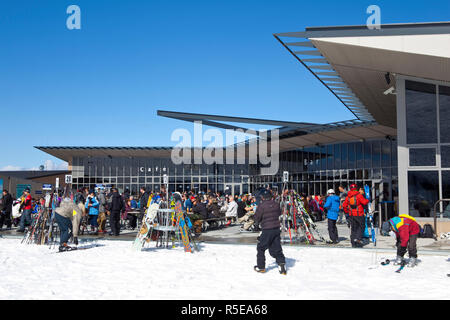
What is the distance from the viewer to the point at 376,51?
36.4ft

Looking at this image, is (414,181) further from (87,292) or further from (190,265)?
(87,292)

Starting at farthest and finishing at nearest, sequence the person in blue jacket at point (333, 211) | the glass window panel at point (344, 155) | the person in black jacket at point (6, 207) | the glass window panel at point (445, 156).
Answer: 1. the glass window panel at point (344, 155)
2. the person in black jacket at point (6, 207)
3. the glass window panel at point (445, 156)
4. the person in blue jacket at point (333, 211)

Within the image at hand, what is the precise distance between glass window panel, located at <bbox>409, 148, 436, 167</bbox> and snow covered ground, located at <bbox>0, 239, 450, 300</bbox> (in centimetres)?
421

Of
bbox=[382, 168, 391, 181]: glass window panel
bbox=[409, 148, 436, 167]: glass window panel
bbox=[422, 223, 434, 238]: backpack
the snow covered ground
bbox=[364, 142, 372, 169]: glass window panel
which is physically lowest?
the snow covered ground

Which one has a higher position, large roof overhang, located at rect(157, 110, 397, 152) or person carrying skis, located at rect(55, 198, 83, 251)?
large roof overhang, located at rect(157, 110, 397, 152)

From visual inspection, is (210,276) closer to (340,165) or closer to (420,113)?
(420,113)

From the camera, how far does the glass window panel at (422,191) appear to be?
1263 cm

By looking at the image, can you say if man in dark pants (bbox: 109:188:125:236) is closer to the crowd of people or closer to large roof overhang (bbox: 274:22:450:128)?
the crowd of people

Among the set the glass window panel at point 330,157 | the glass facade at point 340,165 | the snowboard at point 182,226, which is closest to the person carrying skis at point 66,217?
the snowboard at point 182,226

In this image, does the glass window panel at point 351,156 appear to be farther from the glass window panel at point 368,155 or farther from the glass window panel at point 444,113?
the glass window panel at point 444,113

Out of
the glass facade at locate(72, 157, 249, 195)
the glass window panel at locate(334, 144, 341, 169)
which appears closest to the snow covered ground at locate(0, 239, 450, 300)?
the glass window panel at locate(334, 144, 341, 169)

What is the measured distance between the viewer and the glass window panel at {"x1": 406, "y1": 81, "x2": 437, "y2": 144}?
1280 cm

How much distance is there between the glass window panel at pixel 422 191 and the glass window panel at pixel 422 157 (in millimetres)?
240
